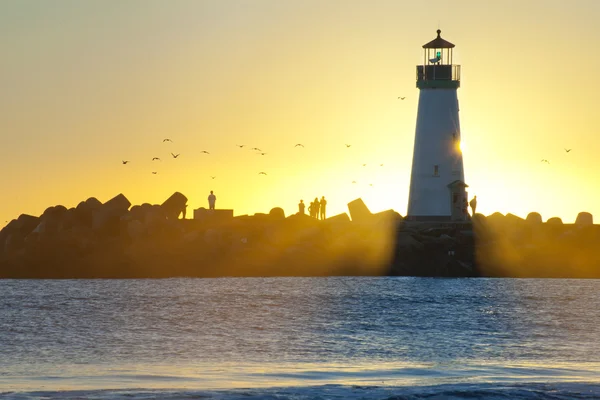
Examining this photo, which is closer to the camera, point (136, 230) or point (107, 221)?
point (136, 230)

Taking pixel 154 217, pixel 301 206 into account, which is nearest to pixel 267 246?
pixel 301 206

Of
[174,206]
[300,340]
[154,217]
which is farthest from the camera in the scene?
[174,206]

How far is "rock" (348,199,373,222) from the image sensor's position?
64750 millimetres

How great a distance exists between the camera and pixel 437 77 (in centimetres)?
6053

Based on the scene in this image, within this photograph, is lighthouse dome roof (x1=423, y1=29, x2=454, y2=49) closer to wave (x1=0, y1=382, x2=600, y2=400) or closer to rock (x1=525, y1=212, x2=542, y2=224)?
rock (x1=525, y1=212, x2=542, y2=224)

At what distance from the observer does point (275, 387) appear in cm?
2539

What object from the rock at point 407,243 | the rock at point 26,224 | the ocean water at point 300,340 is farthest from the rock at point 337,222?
the rock at point 26,224

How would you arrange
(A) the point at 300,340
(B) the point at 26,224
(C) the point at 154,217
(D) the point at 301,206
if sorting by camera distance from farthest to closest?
1. (D) the point at 301,206
2. (B) the point at 26,224
3. (C) the point at 154,217
4. (A) the point at 300,340

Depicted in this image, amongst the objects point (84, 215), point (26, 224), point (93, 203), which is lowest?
point (26, 224)

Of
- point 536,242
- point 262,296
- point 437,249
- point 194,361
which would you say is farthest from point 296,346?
point 536,242

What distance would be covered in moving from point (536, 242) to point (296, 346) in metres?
32.4

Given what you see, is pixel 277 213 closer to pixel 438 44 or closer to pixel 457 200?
pixel 457 200

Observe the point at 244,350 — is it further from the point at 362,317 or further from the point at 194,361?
the point at 362,317

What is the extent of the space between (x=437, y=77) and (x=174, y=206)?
14496 millimetres
